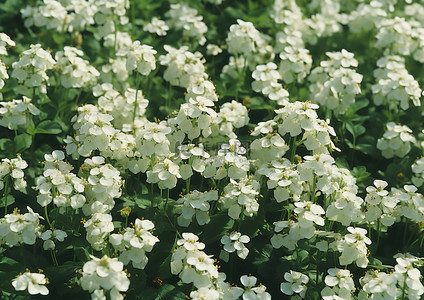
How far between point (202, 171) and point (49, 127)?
1271mm

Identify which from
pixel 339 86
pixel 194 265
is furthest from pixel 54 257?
pixel 339 86

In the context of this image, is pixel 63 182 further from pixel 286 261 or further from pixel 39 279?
pixel 286 261

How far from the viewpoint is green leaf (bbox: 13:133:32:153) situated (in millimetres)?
4246

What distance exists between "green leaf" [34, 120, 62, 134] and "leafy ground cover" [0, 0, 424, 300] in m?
0.01

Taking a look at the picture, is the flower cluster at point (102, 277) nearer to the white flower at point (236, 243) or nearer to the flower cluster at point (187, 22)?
the white flower at point (236, 243)

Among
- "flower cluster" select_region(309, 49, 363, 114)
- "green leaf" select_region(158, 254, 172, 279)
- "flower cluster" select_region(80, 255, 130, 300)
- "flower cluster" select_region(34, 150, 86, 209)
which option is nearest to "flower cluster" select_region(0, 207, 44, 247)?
"flower cluster" select_region(34, 150, 86, 209)

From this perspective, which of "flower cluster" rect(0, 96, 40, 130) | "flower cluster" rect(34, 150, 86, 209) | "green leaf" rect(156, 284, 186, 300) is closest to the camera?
"green leaf" rect(156, 284, 186, 300)

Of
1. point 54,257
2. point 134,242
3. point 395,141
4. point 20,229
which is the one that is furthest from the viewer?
point 395,141

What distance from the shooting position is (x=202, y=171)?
383 centimetres

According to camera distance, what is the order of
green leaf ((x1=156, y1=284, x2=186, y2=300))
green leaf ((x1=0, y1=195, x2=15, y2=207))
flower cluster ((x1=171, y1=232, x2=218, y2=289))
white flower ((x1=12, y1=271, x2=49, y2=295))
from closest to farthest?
white flower ((x1=12, y1=271, x2=49, y2=295)), flower cluster ((x1=171, y1=232, x2=218, y2=289)), green leaf ((x1=156, y1=284, x2=186, y2=300)), green leaf ((x1=0, y1=195, x2=15, y2=207))

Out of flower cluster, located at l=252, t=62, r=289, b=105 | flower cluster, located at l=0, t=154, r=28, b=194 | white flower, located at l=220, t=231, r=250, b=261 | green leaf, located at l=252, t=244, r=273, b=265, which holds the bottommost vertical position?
green leaf, located at l=252, t=244, r=273, b=265

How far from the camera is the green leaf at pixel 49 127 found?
4293mm

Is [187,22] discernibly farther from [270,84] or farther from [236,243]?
[236,243]

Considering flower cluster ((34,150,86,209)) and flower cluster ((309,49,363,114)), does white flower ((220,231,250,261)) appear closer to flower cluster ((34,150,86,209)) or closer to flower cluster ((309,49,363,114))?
flower cluster ((34,150,86,209))
